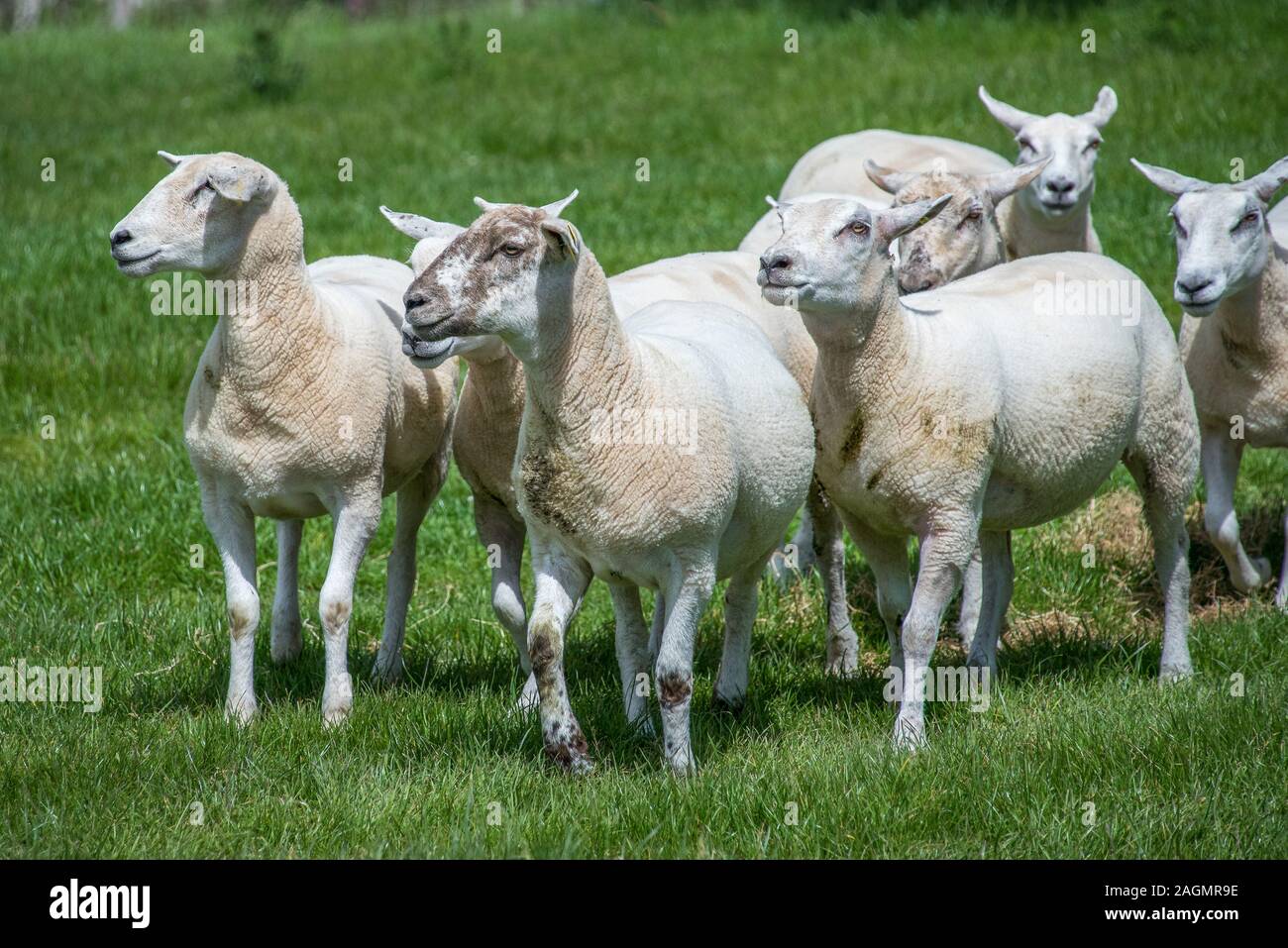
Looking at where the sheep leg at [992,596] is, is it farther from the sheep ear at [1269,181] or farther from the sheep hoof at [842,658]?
the sheep ear at [1269,181]

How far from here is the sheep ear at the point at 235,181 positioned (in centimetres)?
503

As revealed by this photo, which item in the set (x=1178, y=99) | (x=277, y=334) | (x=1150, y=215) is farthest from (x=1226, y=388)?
(x=1178, y=99)

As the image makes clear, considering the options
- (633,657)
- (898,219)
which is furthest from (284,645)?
(898,219)

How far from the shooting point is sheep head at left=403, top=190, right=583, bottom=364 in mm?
4270

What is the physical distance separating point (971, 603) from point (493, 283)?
123 inches

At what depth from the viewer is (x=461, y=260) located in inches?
170

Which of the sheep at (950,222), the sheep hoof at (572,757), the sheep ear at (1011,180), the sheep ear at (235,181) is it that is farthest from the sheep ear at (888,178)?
the sheep hoof at (572,757)

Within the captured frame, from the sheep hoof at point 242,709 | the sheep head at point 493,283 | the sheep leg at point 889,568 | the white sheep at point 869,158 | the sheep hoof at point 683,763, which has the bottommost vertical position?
the sheep hoof at point 683,763

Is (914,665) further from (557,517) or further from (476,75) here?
(476,75)

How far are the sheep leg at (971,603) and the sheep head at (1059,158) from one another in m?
1.69

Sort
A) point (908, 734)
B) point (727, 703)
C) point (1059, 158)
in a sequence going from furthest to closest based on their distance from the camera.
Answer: point (1059, 158) < point (727, 703) < point (908, 734)

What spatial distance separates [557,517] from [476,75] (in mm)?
13477

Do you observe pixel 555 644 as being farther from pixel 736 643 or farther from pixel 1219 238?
pixel 1219 238

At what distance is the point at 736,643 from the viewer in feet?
18.2
